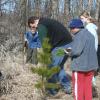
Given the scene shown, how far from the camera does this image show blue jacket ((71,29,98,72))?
6.96m

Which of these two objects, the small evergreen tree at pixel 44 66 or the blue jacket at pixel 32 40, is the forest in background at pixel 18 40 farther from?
the small evergreen tree at pixel 44 66

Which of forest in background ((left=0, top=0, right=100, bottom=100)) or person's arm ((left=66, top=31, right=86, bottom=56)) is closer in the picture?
person's arm ((left=66, top=31, right=86, bottom=56))

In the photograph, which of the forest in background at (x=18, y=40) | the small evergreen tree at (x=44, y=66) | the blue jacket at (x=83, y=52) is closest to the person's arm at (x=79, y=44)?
the blue jacket at (x=83, y=52)

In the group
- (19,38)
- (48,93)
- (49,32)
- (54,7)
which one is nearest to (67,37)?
(49,32)

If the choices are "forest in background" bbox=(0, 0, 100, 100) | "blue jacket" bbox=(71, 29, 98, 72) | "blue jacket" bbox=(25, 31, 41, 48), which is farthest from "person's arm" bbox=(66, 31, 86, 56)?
"blue jacket" bbox=(25, 31, 41, 48)

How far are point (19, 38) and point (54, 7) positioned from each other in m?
3.59

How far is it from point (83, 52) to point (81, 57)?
3.5 inches

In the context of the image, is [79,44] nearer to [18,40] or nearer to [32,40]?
[32,40]

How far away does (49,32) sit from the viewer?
8.27 metres

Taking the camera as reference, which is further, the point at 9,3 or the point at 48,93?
the point at 9,3

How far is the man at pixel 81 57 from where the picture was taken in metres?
6.98

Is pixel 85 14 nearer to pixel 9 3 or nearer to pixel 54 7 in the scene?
pixel 9 3

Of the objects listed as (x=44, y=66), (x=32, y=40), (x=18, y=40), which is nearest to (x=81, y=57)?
(x=44, y=66)

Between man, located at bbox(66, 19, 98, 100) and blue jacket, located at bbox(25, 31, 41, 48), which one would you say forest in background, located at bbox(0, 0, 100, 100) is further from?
man, located at bbox(66, 19, 98, 100)
